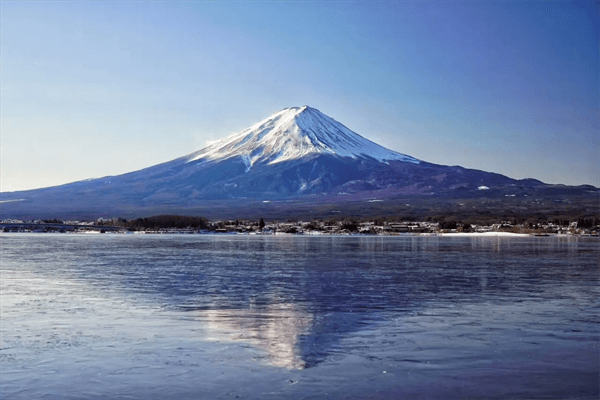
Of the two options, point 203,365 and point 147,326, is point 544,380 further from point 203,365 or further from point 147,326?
point 147,326

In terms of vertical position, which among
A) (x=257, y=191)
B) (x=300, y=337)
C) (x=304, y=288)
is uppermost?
(x=257, y=191)

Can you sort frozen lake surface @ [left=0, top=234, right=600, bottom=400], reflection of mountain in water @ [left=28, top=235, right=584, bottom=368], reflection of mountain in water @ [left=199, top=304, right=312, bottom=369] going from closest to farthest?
frozen lake surface @ [left=0, top=234, right=600, bottom=400] < reflection of mountain in water @ [left=199, top=304, right=312, bottom=369] < reflection of mountain in water @ [left=28, top=235, right=584, bottom=368]

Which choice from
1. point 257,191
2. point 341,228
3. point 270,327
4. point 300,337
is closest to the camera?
point 300,337

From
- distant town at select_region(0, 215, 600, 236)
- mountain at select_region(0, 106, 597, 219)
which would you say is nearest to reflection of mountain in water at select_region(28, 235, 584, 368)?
distant town at select_region(0, 215, 600, 236)

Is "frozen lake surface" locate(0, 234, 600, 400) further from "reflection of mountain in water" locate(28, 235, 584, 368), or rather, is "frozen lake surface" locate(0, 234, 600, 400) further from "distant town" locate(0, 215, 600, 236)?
"distant town" locate(0, 215, 600, 236)

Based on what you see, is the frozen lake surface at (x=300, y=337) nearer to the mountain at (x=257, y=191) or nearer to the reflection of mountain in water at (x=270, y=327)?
the reflection of mountain in water at (x=270, y=327)

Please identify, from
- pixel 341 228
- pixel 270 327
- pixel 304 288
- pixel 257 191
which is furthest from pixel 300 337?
pixel 257 191

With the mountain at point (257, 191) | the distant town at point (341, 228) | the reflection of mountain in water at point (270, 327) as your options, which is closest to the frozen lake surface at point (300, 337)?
the reflection of mountain in water at point (270, 327)

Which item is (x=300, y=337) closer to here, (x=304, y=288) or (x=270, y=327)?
(x=270, y=327)
